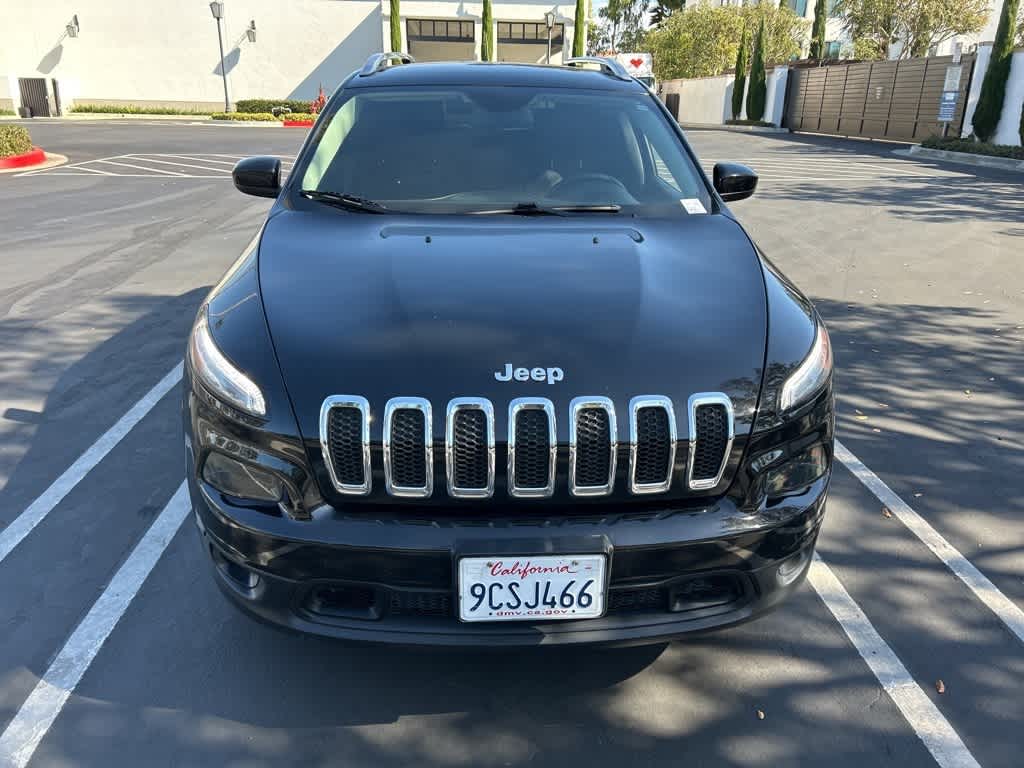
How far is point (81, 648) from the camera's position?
262cm

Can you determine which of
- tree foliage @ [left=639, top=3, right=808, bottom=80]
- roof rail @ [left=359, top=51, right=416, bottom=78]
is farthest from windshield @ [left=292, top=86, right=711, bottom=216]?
tree foliage @ [left=639, top=3, right=808, bottom=80]

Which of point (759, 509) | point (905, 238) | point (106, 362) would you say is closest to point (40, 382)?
point (106, 362)

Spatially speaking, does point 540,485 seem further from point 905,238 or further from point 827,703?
point 905,238

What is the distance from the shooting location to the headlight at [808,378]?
2203 millimetres

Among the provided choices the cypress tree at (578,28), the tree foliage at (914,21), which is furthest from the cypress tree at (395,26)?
the tree foliage at (914,21)

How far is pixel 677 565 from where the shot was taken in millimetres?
2053

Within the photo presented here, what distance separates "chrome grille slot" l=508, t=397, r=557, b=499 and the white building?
41157mm

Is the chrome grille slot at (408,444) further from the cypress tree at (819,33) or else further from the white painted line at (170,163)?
the cypress tree at (819,33)

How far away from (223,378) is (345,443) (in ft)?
1.38

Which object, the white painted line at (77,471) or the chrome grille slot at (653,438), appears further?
the white painted line at (77,471)

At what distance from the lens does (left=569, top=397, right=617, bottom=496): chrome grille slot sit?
2.02 meters

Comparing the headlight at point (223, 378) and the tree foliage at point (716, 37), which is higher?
the tree foliage at point (716, 37)

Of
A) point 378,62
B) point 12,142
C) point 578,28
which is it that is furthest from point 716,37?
point 378,62

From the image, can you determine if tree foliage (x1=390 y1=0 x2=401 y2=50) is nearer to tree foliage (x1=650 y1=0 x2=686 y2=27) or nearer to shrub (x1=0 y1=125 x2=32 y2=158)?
shrub (x1=0 y1=125 x2=32 y2=158)
